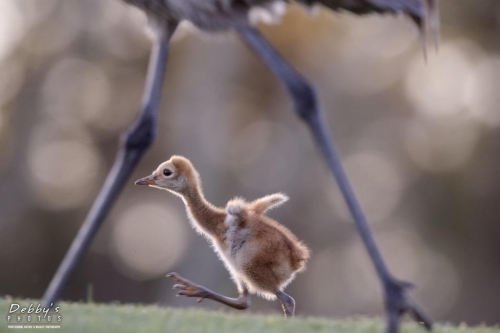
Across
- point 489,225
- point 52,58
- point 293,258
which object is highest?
point 293,258

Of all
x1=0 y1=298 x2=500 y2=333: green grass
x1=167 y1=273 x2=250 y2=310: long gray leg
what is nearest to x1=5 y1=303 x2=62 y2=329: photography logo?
x1=0 y1=298 x2=500 y2=333: green grass

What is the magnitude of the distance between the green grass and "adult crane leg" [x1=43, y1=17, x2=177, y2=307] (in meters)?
0.26

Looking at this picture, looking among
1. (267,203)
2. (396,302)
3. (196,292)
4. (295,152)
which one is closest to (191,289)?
(196,292)

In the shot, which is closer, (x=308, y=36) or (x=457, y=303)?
(x=308, y=36)

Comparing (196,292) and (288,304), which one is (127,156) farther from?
(288,304)

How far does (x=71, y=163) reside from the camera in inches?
1126

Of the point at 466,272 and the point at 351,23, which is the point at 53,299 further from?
the point at 466,272

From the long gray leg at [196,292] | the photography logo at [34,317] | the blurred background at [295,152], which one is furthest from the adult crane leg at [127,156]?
the blurred background at [295,152]

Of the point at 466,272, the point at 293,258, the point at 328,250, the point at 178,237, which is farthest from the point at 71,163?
the point at 293,258

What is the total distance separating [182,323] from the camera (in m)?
5.80

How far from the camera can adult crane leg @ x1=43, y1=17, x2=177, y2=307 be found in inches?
221

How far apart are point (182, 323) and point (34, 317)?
79 centimetres

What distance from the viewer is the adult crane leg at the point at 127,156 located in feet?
18.4

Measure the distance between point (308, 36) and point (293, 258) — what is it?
15.7 meters
